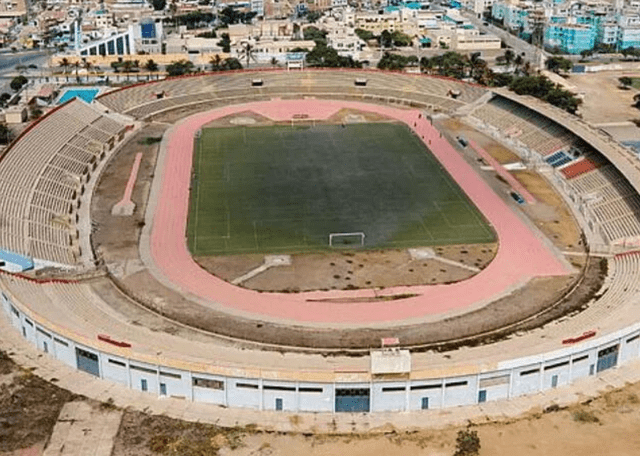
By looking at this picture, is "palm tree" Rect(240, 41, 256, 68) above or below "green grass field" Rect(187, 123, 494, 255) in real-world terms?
above

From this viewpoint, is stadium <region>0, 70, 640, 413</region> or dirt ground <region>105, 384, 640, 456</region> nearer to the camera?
dirt ground <region>105, 384, 640, 456</region>

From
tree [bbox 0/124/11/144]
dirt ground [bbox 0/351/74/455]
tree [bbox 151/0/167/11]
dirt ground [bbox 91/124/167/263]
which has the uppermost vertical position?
tree [bbox 151/0/167/11]

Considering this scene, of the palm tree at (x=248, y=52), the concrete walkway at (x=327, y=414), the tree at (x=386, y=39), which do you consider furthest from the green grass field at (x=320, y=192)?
the tree at (x=386, y=39)

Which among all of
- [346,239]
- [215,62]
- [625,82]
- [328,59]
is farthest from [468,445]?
[215,62]

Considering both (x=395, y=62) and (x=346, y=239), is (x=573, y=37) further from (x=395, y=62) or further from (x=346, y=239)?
(x=346, y=239)

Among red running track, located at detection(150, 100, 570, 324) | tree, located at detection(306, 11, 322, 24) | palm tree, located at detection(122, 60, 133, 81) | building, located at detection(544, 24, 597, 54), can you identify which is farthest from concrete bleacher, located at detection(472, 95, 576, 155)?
tree, located at detection(306, 11, 322, 24)

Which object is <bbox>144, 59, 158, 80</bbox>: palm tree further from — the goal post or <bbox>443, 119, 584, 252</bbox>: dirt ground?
the goal post
